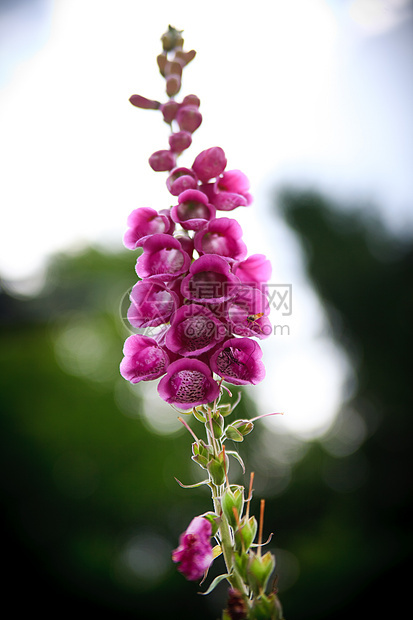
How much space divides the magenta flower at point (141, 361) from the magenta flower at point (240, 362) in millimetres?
195

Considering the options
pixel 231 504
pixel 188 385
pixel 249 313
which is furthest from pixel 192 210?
pixel 231 504

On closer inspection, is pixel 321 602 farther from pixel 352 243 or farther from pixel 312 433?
pixel 352 243

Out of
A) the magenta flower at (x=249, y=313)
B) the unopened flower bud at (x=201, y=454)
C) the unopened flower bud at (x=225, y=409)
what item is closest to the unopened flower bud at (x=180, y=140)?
the magenta flower at (x=249, y=313)

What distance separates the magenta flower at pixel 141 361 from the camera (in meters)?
1.48

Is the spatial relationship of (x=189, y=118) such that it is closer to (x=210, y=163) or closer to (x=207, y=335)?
(x=210, y=163)

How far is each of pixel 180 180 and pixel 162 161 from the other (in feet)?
0.63

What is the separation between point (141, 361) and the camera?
1500mm

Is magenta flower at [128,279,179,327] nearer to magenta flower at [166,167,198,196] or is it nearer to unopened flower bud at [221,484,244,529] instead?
magenta flower at [166,167,198,196]

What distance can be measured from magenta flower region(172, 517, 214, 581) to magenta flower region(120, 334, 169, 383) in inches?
20.2

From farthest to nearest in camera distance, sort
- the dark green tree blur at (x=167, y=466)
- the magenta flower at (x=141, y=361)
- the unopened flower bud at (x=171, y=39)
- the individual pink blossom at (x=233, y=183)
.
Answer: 1. the dark green tree blur at (x=167, y=466)
2. the unopened flower bud at (x=171, y=39)
3. the individual pink blossom at (x=233, y=183)
4. the magenta flower at (x=141, y=361)

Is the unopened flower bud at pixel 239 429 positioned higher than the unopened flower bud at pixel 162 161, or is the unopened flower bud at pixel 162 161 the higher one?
the unopened flower bud at pixel 162 161

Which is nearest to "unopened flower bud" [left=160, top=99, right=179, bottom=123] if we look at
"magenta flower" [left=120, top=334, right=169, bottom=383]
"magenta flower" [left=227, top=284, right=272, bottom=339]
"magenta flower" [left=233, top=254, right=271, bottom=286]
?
"magenta flower" [left=233, top=254, right=271, bottom=286]

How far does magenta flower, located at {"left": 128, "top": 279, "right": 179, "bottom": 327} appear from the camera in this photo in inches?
59.8

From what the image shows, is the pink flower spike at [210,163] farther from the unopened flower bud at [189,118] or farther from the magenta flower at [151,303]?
the magenta flower at [151,303]
